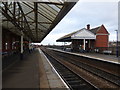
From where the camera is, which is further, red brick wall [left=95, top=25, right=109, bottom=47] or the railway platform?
red brick wall [left=95, top=25, right=109, bottom=47]

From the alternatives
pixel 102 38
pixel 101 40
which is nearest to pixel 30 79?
pixel 101 40

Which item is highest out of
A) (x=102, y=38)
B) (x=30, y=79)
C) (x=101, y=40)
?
(x=102, y=38)

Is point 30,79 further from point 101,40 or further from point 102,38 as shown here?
point 102,38

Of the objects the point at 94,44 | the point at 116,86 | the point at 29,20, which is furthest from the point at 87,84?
the point at 94,44

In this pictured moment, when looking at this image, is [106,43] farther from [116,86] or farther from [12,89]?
[12,89]

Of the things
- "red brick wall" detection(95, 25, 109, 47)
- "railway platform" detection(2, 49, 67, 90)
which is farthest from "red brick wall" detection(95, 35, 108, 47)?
"railway platform" detection(2, 49, 67, 90)

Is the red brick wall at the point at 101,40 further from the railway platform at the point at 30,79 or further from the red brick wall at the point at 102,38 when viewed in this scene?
the railway platform at the point at 30,79

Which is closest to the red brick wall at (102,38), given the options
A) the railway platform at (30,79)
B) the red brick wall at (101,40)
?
the red brick wall at (101,40)

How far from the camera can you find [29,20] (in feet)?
49.9

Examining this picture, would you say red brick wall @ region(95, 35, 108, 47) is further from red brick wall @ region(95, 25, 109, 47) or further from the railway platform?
the railway platform

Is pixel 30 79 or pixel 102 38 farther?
pixel 102 38

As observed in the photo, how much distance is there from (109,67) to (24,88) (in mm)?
9393

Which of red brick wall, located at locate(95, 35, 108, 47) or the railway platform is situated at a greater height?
red brick wall, located at locate(95, 35, 108, 47)

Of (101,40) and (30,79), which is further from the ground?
(101,40)
